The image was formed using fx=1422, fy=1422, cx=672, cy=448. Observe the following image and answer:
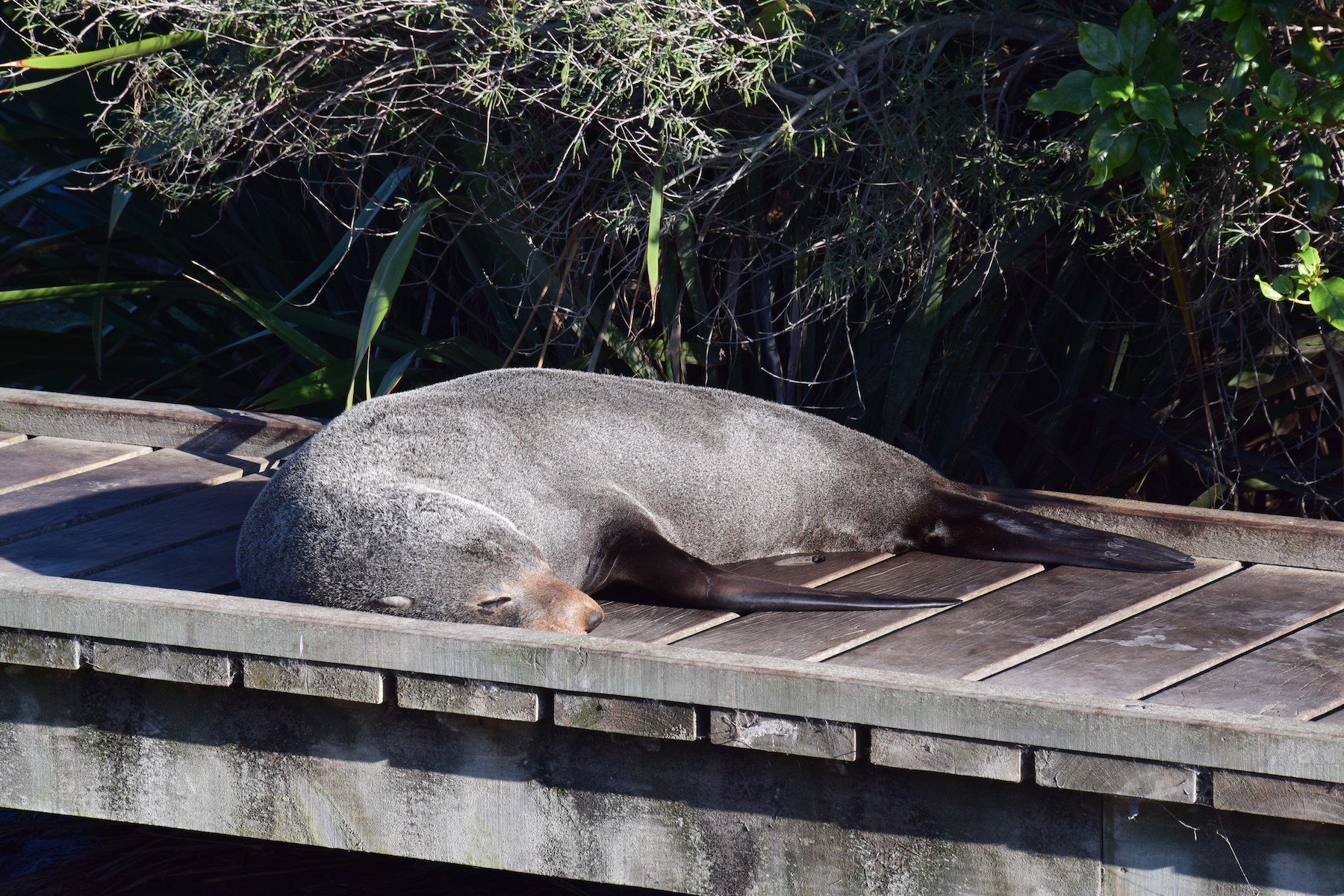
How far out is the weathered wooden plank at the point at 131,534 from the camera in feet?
10.3

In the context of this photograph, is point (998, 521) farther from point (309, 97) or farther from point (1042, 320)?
point (309, 97)

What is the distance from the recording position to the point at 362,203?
514cm

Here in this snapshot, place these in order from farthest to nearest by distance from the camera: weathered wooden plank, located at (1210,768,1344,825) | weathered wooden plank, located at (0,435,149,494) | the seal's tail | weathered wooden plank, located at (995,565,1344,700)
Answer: weathered wooden plank, located at (0,435,149,494) → the seal's tail → weathered wooden plank, located at (995,565,1344,700) → weathered wooden plank, located at (1210,768,1344,825)

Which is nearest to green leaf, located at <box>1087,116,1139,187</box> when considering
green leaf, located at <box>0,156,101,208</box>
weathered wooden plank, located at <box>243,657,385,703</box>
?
weathered wooden plank, located at <box>243,657,385,703</box>

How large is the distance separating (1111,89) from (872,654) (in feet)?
3.79

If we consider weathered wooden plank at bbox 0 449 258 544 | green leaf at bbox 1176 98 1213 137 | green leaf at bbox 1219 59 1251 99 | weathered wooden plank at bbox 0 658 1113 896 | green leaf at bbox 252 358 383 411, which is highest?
green leaf at bbox 1219 59 1251 99

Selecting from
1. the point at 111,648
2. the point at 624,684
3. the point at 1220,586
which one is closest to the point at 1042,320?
the point at 1220,586

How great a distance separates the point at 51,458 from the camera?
4.05 metres

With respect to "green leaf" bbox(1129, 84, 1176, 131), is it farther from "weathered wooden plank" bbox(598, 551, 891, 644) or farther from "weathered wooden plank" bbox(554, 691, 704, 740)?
"weathered wooden plank" bbox(554, 691, 704, 740)

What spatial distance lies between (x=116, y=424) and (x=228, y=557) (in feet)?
3.92

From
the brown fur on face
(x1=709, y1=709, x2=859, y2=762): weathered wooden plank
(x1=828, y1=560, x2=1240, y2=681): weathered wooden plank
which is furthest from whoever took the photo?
the brown fur on face

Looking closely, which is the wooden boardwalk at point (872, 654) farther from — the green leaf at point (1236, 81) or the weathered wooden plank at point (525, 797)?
the green leaf at point (1236, 81)

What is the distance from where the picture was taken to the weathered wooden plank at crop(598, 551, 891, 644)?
9.26 ft

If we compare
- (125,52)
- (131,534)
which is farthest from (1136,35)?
(125,52)
